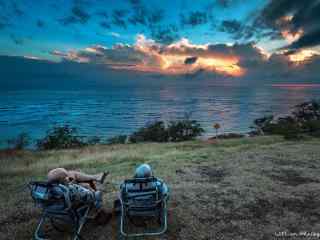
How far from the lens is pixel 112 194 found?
6.18 m

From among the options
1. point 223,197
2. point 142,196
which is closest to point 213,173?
point 223,197

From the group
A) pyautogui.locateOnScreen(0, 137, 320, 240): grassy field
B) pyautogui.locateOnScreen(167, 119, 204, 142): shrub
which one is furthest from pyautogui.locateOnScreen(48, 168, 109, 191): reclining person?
pyautogui.locateOnScreen(167, 119, 204, 142): shrub

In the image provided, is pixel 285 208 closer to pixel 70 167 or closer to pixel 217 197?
pixel 217 197

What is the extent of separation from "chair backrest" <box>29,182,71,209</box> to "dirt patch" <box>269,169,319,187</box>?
18.3 ft

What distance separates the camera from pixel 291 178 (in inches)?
275

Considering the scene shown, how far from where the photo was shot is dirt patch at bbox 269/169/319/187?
6.65 meters

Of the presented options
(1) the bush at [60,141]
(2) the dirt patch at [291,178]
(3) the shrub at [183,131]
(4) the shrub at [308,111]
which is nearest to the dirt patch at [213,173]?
(2) the dirt patch at [291,178]

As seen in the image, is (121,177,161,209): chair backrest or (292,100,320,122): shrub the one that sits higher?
(121,177,161,209): chair backrest

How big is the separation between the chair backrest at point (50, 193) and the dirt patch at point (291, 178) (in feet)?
18.3

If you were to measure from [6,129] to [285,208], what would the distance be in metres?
45.8

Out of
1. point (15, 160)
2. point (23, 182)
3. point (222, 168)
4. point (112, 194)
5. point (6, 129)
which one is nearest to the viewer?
point (112, 194)

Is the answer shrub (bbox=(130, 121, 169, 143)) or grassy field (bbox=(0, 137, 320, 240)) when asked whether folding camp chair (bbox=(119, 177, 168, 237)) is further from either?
shrub (bbox=(130, 121, 169, 143))

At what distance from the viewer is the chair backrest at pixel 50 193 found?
3529mm

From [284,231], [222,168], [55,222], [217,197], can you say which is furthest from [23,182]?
[284,231]
